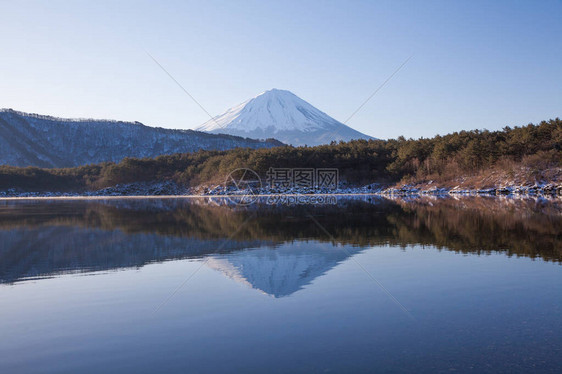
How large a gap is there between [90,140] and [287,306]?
150 metres

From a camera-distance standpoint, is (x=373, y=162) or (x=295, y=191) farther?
(x=373, y=162)

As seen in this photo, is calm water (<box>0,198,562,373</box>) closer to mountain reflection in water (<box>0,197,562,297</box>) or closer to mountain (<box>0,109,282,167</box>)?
mountain reflection in water (<box>0,197,562,297</box>)

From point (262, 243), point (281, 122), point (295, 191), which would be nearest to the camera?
point (262, 243)

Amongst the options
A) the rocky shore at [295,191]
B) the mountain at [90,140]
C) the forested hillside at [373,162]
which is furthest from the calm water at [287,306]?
the mountain at [90,140]

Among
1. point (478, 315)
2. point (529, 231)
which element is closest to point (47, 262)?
point (478, 315)

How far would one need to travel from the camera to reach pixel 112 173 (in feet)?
241

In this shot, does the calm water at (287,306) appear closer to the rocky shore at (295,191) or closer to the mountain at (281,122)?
the rocky shore at (295,191)

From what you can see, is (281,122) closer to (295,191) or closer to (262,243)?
(295,191)

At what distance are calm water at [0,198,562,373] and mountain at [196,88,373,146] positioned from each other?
5840 inches

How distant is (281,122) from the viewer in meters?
179

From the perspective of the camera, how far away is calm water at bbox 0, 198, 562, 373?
13.7 feet

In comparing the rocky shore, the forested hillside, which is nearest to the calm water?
the rocky shore

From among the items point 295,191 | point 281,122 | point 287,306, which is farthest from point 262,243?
point 281,122

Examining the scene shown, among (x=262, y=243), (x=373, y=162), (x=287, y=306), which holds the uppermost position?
(x=373, y=162)
